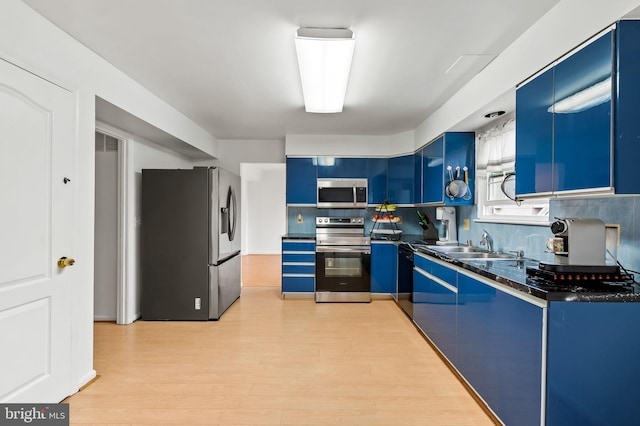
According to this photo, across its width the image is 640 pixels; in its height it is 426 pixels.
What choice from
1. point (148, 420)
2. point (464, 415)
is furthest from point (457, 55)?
point (148, 420)

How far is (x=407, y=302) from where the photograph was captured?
3945 mm

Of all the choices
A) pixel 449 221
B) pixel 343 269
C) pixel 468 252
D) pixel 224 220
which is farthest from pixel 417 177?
pixel 224 220

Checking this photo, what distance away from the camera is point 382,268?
185 inches

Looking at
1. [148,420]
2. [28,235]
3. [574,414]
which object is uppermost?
[28,235]

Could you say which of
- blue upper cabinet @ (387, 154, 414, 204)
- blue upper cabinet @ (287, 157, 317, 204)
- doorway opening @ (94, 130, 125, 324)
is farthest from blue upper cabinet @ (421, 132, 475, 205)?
doorway opening @ (94, 130, 125, 324)

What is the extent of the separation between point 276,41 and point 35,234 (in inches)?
77.2

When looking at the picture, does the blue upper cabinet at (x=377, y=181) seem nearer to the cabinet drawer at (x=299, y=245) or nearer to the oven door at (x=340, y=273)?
the oven door at (x=340, y=273)

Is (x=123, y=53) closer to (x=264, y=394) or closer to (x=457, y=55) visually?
(x=457, y=55)

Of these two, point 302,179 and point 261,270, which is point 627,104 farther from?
point 261,270

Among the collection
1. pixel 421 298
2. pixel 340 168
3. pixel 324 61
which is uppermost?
pixel 324 61

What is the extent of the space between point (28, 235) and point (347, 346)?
2560 millimetres

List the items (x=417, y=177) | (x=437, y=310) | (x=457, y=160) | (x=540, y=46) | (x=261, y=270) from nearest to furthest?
(x=540, y=46) < (x=437, y=310) < (x=457, y=160) < (x=417, y=177) < (x=261, y=270)

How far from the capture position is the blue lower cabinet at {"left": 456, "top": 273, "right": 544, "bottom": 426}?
1.60 m

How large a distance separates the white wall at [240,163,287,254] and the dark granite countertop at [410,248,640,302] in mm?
6802
